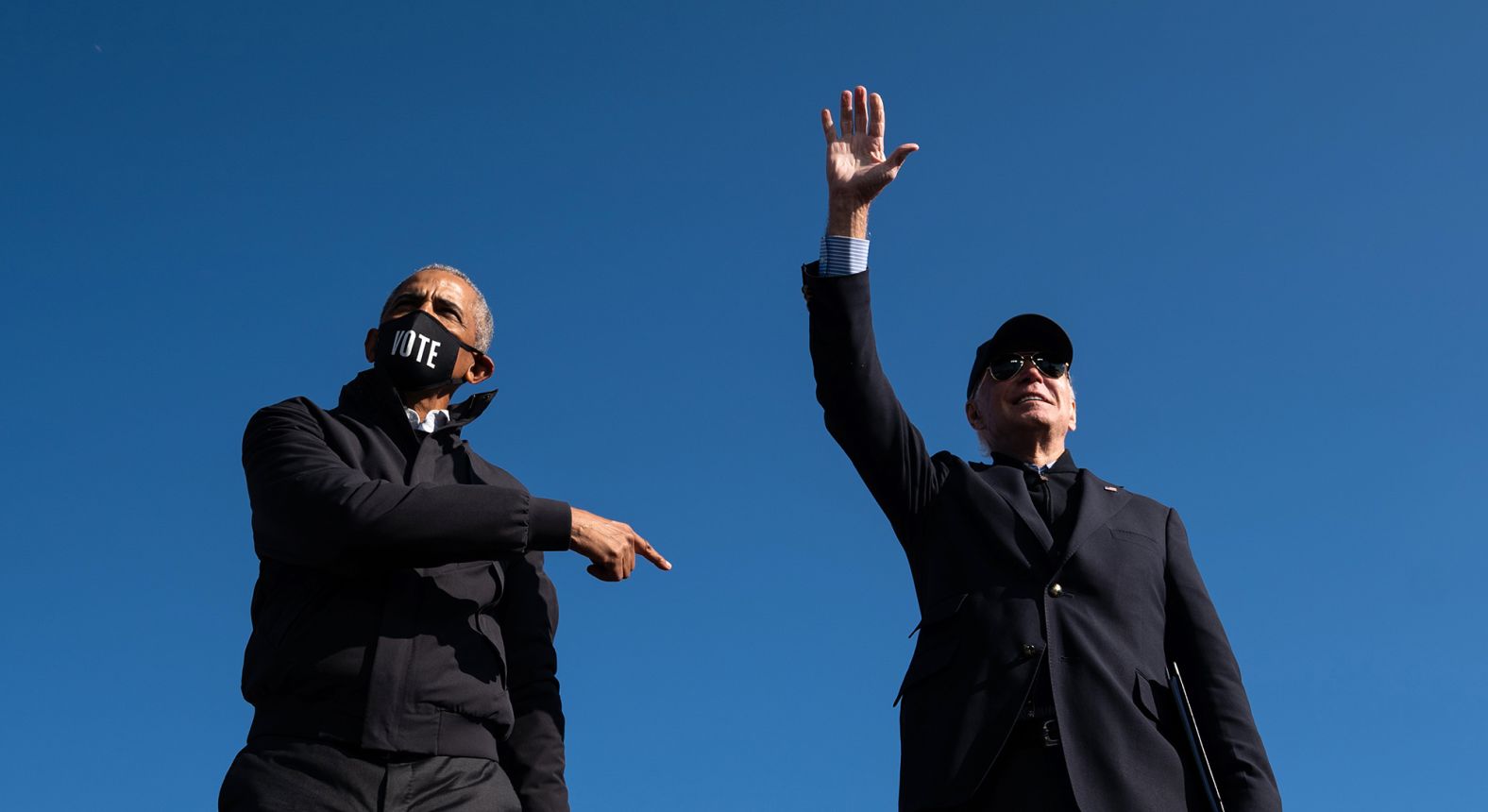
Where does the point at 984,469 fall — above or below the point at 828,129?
below

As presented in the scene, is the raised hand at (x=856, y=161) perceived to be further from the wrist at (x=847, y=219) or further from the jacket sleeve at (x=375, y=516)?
the jacket sleeve at (x=375, y=516)

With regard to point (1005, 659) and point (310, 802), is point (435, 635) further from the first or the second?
point (1005, 659)

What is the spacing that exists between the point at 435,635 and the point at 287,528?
626 mm

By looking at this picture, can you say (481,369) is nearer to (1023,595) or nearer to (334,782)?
(334,782)

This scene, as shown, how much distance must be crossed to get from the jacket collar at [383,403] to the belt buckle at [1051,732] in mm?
2620

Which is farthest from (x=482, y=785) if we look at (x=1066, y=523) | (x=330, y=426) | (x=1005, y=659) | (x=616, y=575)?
(x=1066, y=523)

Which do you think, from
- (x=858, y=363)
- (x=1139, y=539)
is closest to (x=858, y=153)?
(x=858, y=363)

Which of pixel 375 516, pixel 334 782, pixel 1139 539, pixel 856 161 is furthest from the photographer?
pixel 856 161

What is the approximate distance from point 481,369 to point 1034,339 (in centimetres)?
257

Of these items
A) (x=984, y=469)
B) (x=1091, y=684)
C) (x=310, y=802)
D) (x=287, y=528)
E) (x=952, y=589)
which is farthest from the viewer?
(x=984, y=469)

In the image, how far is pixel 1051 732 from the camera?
5137mm

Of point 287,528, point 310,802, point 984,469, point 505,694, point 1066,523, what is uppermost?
point 984,469

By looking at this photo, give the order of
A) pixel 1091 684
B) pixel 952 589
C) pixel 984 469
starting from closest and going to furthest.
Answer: pixel 1091 684, pixel 952 589, pixel 984 469

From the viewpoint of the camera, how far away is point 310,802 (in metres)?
4.51
